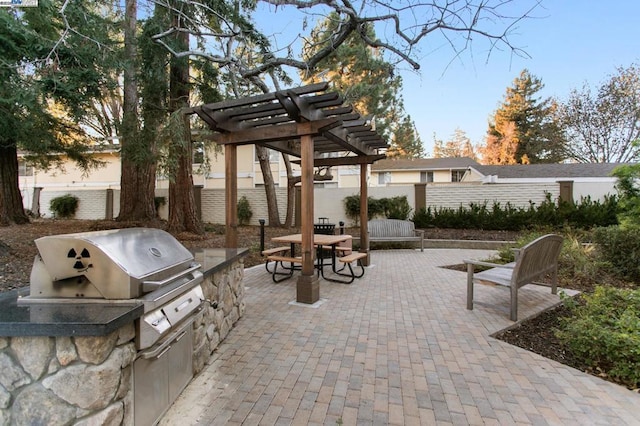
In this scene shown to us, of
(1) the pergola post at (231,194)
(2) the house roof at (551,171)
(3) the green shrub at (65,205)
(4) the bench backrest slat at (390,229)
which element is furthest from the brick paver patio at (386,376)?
(2) the house roof at (551,171)

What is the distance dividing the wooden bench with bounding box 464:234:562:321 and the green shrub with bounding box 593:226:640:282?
1708 millimetres

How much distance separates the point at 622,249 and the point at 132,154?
10177 millimetres

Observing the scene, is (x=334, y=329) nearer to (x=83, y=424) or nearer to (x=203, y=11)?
(x=83, y=424)

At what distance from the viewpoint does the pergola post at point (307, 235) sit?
4320 mm

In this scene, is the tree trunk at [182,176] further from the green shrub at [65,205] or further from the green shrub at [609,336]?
the green shrub at [65,205]

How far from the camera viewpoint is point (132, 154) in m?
7.84

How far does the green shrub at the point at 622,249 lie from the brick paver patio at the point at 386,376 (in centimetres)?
213

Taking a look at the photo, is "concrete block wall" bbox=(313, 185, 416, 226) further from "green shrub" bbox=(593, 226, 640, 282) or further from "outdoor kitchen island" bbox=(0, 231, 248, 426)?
"outdoor kitchen island" bbox=(0, 231, 248, 426)

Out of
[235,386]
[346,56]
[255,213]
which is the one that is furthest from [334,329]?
[255,213]

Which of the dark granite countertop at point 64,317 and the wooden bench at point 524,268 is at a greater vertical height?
the dark granite countertop at point 64,317

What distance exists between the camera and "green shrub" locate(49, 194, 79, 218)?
15445mm

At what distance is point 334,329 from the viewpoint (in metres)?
3.47

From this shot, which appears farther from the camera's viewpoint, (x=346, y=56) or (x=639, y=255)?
(x=346, y=56)

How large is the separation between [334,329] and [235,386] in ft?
4.43
